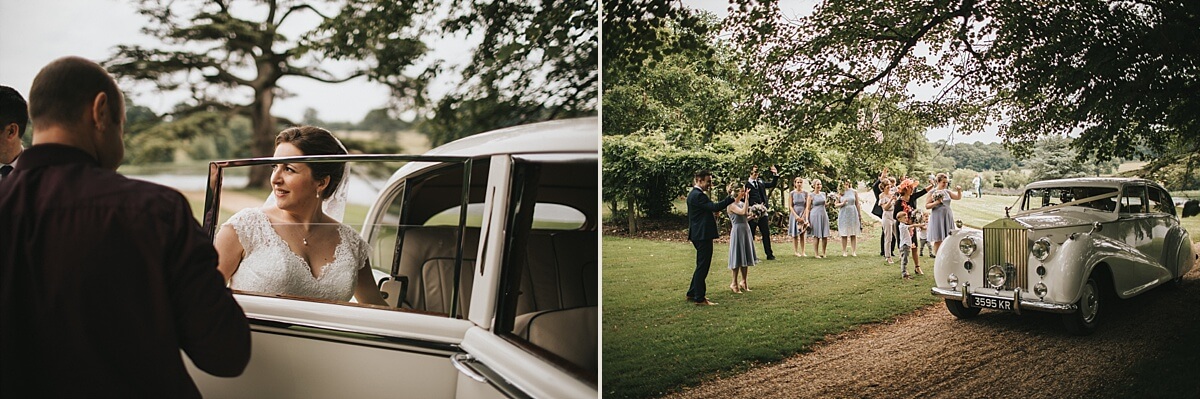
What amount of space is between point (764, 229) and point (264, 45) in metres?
2.94

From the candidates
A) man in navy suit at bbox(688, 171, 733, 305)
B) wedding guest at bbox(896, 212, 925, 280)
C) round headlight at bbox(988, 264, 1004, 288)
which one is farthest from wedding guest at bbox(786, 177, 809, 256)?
round headlight at bbox(988, 264, 1004, 288)

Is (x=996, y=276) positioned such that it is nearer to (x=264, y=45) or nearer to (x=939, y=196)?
(x=939, y=196)

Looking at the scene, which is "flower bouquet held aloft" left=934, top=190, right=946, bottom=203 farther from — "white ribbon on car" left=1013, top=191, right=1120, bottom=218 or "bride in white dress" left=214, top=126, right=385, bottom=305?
"bride in white dress" left=214, top=126, right=385, bottom=305

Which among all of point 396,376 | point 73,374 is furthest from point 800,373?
point 73,374

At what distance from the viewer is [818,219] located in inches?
118

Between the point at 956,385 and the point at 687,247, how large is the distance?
1155mm

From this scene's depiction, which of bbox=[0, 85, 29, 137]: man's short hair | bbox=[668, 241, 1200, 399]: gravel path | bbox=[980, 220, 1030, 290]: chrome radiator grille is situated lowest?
bbox=[668, 241, 1200, 399]: gravel path

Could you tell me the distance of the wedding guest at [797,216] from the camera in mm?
2998

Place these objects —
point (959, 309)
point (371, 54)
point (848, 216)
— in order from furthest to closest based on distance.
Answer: point (371, 54) → point (848, 216) → point (959, 309)

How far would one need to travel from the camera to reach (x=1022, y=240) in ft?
8.27

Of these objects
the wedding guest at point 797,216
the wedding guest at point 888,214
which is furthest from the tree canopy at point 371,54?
the wedding guest at point 888,214

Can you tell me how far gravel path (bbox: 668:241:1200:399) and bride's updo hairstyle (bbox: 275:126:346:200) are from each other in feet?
5.49

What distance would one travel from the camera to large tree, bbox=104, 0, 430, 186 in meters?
3.94

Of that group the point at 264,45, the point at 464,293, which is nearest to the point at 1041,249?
the point at 464,293
